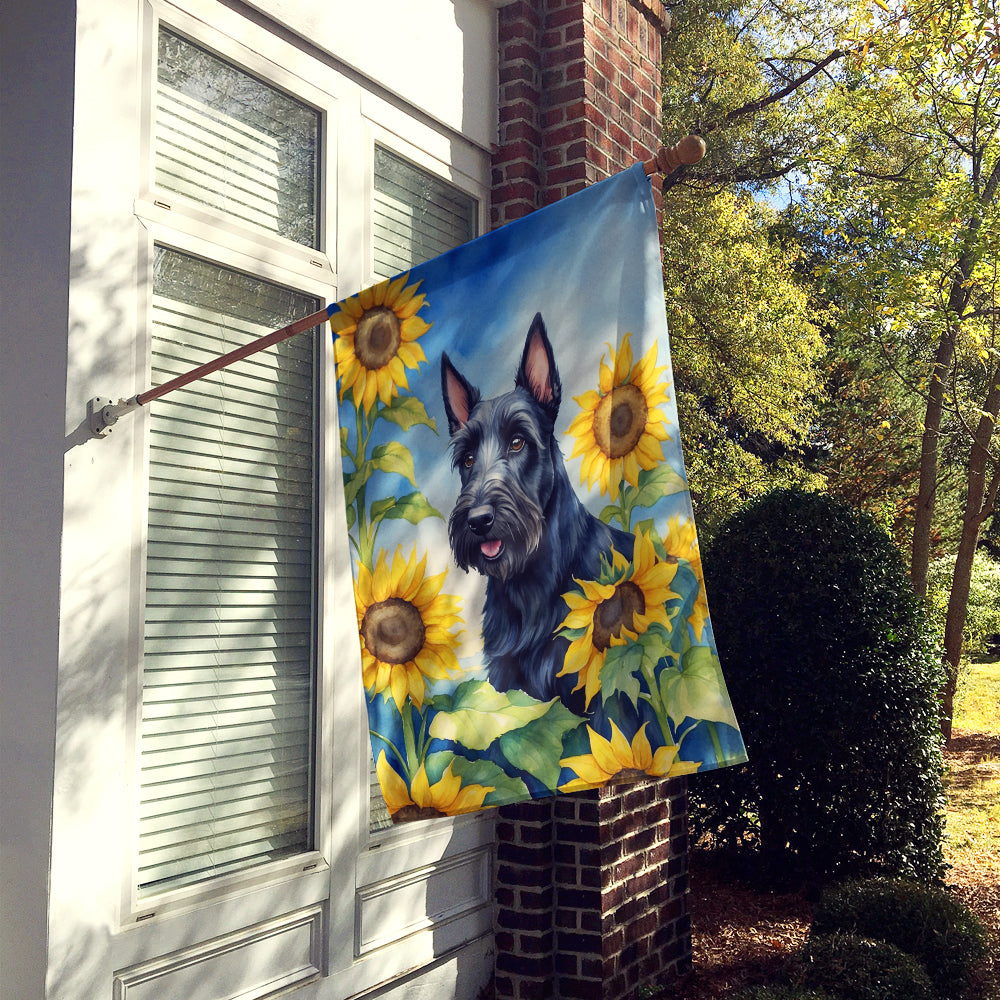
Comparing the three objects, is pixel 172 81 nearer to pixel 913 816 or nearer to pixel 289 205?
pixel 289 205

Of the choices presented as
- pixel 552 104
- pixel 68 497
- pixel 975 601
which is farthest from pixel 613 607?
pixel 975 601

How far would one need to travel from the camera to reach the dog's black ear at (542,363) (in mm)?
2568

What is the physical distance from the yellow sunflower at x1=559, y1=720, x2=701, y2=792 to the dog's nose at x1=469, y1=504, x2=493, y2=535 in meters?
0.55

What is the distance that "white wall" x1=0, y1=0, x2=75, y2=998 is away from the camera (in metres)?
2.68

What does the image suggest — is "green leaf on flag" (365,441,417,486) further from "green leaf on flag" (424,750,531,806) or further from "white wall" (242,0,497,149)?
"white wall" (242,0,497,149)

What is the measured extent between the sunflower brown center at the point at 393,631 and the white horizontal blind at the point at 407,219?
4.85ft

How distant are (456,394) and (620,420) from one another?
0.43 m

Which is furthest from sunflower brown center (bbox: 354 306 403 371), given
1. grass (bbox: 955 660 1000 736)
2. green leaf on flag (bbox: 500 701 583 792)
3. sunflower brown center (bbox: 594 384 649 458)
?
grass (bbox: 955 660 1000 736)

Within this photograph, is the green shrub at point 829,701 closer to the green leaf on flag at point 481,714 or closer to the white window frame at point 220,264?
the white window frame at point 220,264

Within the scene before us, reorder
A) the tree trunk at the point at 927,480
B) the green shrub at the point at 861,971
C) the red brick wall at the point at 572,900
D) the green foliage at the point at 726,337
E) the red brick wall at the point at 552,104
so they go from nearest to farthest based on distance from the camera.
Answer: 1. the green shrub at the point at 861,971
2. the red brick wall at the point at 572,900
3. the red brick wall at the point at 552,104
4. the tree trunk at the point at 927,480
5. the green foliage at the point at 726,337

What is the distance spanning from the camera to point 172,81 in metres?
3.18

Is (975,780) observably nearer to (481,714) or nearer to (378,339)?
(481,714)

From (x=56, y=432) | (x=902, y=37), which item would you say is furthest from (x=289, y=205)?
(x=902, y=37)

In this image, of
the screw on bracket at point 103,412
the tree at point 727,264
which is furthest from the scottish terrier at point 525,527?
the tree at point 727,264
